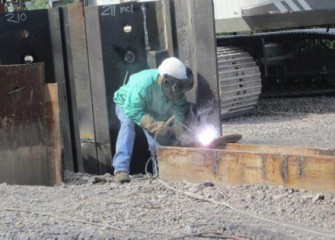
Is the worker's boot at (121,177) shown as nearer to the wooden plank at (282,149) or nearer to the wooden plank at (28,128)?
the wooden plank at (28,128)

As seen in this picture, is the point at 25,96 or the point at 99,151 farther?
the point at 99,151

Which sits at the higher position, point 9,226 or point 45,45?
point 45,45

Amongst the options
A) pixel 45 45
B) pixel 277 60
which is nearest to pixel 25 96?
pixel 45 45

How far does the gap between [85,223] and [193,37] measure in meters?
2.73

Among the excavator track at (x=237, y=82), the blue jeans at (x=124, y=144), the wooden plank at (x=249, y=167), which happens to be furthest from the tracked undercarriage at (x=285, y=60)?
the wooden plank at (x=249, y=167)

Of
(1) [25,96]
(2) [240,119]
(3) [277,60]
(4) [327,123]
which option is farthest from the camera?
(3) [277,60]

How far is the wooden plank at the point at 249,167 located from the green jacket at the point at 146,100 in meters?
0.56

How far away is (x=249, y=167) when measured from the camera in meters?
6.04

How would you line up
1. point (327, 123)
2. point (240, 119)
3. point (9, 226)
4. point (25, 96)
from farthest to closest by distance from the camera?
point (240, 119)
point (327, 123)
point (25, 96)
point (9, 226)

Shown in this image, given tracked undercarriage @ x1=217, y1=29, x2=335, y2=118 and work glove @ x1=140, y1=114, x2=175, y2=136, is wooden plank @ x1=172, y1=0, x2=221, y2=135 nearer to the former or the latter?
work glove @ x1=140, y1=114, x2=175, y2=136

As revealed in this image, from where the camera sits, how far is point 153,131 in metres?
6.97

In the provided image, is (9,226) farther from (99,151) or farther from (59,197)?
(99,151)

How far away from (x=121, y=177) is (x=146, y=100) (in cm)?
77

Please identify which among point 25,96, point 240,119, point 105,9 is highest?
point 105,9
